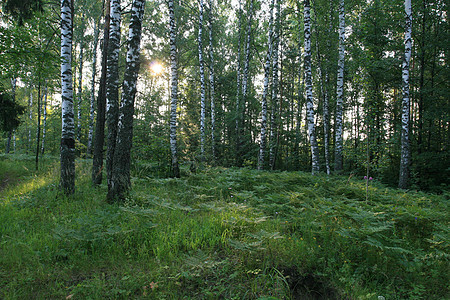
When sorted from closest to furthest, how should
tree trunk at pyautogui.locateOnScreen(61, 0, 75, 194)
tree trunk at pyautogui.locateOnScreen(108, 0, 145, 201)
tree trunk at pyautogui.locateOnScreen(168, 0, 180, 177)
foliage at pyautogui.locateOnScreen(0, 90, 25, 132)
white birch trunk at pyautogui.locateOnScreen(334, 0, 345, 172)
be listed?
1. tree trunk at pyautogui.locateOnScreen(108, 0, 145, 201)
2. tree trunk at pyautogui.locateOnScreen(61, 0, 75, 194)
3. tree trunk at pyautogui.locateOnScreen(168, 0, 180, 177)
4. foliage at pyautogui.locateOnScreen(0, 90, 25, 132)
5. white birch trunk at pyautogui.locateOnScreen(334, 0, 345, 172)

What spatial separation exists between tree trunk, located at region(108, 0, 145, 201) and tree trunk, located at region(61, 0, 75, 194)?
5.67ft

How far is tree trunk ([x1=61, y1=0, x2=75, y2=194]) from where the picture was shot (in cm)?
607

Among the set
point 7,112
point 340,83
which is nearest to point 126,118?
point 7,112

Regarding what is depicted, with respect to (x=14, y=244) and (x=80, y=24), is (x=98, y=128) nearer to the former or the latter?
(x=14, y=244)

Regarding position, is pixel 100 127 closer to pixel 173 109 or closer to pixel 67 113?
pixel 67 113

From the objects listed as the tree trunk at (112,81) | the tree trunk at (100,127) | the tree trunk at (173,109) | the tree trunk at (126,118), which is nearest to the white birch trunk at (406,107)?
the tree trunk at (173,109)

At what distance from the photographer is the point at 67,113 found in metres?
6.17

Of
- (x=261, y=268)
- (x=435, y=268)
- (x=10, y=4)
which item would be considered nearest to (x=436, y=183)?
(x=435, y=268)

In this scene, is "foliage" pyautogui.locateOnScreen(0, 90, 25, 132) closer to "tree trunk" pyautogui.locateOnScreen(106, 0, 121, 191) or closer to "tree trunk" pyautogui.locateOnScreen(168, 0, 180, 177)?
"tree trunk" pyautogui.locateOnScreen(168, 0, 180, 177)

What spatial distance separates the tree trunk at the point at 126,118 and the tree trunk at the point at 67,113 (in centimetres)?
173

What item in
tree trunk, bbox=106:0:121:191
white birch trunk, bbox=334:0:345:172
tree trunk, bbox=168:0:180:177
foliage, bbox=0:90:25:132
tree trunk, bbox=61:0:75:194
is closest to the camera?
tree trunk, bbox=106:0:121:191

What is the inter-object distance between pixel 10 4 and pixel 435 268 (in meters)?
13.9

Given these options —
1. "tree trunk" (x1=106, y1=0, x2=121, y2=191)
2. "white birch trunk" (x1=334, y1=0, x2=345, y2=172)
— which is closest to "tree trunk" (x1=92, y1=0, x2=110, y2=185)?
"tree trunk" (x1=106, y1=0, x2=121, y2=191)

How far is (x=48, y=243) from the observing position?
10.7 feet
